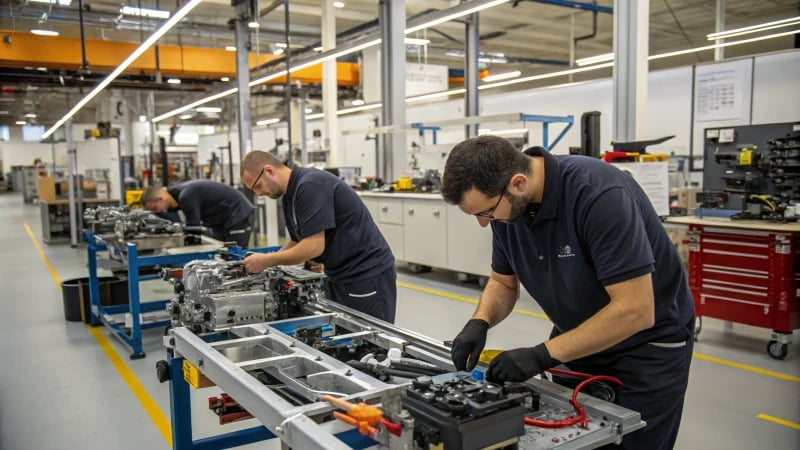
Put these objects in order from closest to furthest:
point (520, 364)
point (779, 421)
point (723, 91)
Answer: point (520, 364) < point (779, 421) < point (723, 91)

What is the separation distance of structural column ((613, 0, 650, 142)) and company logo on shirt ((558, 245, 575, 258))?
4067 mm

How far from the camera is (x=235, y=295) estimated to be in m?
2.12

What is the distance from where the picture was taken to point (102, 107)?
16891mm

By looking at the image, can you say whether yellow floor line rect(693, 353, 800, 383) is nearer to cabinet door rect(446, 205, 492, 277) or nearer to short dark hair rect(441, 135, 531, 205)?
cabinet door rect(446, 205, 492, 277)

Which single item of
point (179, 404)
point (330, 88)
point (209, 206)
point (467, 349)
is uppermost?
point (330, 88)

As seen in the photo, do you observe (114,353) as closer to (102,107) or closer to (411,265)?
(411,265)

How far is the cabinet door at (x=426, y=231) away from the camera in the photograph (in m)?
6.60

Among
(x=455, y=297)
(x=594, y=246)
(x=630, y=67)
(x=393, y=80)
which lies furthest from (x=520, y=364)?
(x=393, y=80)

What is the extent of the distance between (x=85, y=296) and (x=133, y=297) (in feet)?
5.18

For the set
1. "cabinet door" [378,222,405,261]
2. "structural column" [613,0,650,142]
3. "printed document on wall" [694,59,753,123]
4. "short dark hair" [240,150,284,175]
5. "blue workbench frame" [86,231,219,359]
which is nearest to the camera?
"short dark hair" [240,150,284,175]

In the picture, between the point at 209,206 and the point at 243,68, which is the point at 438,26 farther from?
the point at 209,206

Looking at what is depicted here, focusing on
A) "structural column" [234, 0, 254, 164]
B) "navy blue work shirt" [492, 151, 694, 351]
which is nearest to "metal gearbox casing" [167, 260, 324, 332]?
"navy blue work shirt" [492, 151, 694, 351]

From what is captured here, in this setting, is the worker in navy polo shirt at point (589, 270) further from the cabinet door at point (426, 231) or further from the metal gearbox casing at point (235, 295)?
the cabinet door at point (426, 231)

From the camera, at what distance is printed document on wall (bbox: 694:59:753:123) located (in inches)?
306
